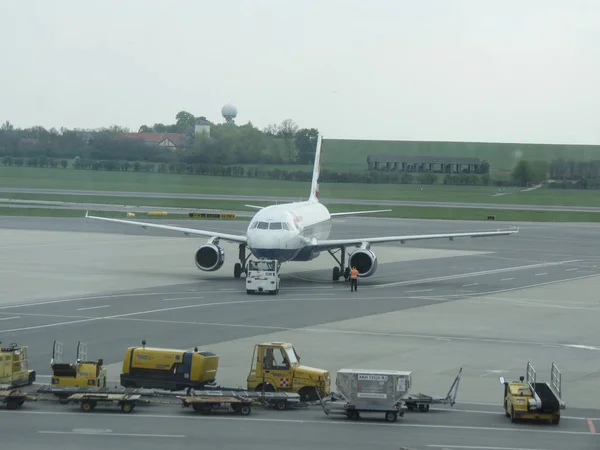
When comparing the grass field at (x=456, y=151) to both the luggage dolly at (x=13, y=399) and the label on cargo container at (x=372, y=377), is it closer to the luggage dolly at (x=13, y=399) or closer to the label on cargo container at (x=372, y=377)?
the label on cargo container at (x=372, y=377)

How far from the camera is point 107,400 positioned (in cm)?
2833

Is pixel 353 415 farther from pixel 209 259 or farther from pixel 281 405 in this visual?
pixel 209 259

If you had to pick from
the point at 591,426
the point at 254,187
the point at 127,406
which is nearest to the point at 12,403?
the point at 127,406

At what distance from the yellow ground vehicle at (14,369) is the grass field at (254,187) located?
308 ft

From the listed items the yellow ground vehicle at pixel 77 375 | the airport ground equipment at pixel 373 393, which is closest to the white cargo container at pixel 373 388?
the airport ground equipment at pixel 373 393

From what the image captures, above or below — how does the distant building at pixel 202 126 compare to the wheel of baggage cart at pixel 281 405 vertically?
above

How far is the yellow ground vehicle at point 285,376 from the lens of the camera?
30469mm

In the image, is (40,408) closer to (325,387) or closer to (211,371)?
(211,371)

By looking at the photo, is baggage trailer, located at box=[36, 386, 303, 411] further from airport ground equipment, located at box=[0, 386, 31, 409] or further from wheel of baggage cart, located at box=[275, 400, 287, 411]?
airport ground equipment, located at box=[0, 386, 31, 409]

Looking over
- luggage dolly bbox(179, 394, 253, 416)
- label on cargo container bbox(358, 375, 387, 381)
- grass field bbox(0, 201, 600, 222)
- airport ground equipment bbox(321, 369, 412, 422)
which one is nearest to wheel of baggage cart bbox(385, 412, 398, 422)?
airport ground equipment bbox(321, 369, 412, 422)

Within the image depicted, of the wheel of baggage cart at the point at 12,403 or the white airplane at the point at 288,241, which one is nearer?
the wheel of baggage cart at the point at 12,403

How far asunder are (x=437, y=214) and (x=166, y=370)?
343 feet

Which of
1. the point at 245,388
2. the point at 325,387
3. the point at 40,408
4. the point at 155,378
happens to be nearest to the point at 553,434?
the point at 325,387

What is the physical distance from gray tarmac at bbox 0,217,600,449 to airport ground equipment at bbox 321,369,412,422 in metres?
0.44
